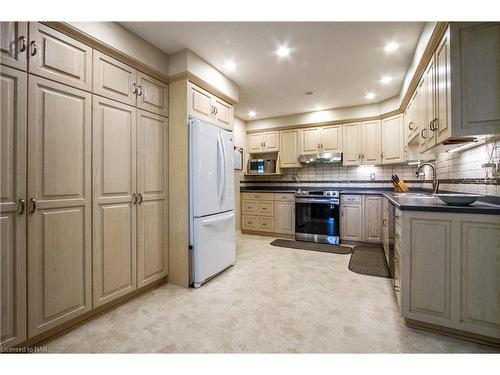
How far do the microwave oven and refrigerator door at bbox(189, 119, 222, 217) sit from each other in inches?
90.5

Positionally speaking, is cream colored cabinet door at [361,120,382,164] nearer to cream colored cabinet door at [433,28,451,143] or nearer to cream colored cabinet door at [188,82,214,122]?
cream colored cabinet door at [433,28,451,143]

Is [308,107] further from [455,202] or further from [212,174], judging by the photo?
[455,202]

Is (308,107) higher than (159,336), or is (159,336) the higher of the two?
(308,107)

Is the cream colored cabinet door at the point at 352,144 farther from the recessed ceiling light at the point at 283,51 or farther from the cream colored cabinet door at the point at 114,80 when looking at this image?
the cream colored cabinet door at the point at 114,80

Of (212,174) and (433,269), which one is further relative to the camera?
(212,174)

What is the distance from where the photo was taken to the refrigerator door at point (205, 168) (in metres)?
2.38

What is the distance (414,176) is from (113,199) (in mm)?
4506

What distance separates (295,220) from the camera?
Answer: 4.29 meters

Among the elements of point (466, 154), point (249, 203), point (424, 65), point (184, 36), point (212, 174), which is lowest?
point (249, 203)

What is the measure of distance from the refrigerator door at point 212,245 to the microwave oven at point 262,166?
7.02ft

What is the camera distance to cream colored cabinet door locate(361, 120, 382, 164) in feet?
13.0

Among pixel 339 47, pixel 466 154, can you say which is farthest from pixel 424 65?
pixel 466 154

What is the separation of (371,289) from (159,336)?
1.98 meters

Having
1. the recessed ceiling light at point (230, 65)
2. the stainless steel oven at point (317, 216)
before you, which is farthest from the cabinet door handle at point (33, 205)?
the stainless steel oven at point (317, 216)
